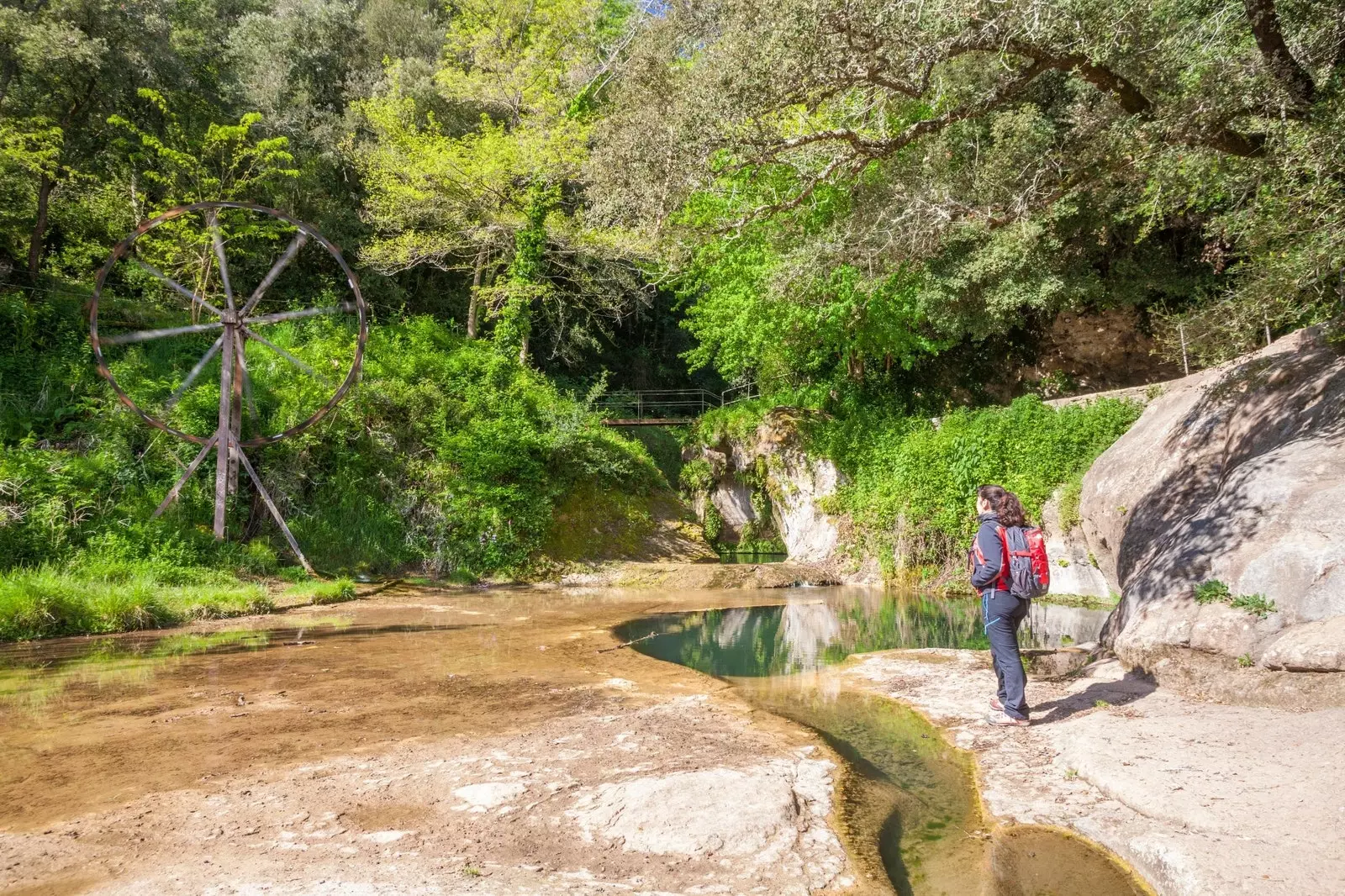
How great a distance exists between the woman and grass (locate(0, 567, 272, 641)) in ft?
31.5

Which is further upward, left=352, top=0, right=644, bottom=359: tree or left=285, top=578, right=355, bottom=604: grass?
left=352, top=0, right=644, bottom=359: tree

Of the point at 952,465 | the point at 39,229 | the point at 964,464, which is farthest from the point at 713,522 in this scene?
the point at 39,229

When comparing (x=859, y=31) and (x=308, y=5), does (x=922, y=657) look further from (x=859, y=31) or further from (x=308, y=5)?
(x=308, y=5)

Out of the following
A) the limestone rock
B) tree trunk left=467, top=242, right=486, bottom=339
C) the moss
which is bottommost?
the moss

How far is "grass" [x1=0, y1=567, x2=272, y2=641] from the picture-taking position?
845 cm

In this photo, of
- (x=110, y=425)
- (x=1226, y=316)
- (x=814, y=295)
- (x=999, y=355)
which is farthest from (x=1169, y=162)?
(x=110, y=425)

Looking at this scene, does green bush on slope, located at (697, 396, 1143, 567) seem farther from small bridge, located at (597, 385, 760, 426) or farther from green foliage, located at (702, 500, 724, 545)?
small bridge, located at (597, 385, 760, 426)

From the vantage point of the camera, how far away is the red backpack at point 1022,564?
16.8 ft

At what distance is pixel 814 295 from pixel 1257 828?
14.2 meters

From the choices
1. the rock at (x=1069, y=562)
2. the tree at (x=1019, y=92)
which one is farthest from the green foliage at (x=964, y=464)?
the tree at (x=1019, y=92)

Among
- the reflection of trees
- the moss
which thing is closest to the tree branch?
the reflection of trees

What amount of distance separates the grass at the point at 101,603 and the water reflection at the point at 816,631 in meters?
5.62

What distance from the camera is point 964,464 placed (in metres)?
14.3

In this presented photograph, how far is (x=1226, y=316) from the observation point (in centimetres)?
694
